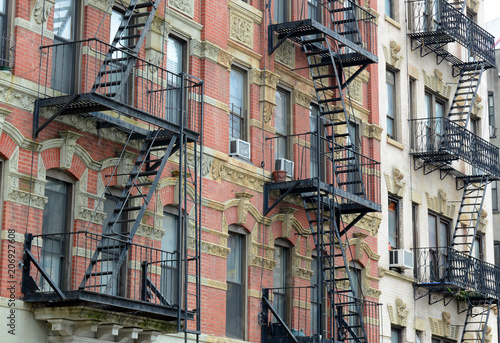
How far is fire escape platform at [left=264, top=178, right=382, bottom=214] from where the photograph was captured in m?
23.4

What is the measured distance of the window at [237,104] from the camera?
2341 centimetres

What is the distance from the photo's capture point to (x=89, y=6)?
63.7 feet

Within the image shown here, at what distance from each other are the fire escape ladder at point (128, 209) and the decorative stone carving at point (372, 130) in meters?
9.10

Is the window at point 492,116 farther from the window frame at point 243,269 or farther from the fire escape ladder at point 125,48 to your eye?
the fire escape ladder at point 125,48

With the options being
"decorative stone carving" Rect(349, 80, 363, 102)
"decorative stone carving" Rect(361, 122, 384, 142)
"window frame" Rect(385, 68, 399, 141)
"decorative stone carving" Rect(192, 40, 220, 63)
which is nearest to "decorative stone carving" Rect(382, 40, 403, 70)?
"window frame" Rect(385, 68, 399, 141)

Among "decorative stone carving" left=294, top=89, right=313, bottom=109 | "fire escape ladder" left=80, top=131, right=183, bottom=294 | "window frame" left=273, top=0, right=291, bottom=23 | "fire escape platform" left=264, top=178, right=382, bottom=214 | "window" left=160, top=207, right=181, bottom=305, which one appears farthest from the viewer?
"window frame" left=273, top=0, right=291, bottom=23

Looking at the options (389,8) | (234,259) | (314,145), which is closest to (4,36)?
(234,259)

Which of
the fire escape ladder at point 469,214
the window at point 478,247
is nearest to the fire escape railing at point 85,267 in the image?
the fire escape ladder at point 469,214

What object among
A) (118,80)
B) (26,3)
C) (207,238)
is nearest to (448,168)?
(207,238)

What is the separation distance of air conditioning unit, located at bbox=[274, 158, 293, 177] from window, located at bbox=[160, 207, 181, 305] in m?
3.66

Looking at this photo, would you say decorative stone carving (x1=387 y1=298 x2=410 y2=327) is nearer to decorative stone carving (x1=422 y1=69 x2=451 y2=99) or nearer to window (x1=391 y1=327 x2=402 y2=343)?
window (x1=391 y1=327 x2=402 y2=343)

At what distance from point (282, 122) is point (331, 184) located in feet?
6.83

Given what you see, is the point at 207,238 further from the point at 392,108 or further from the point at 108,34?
the point at 392,108

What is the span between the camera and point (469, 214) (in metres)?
33.8
